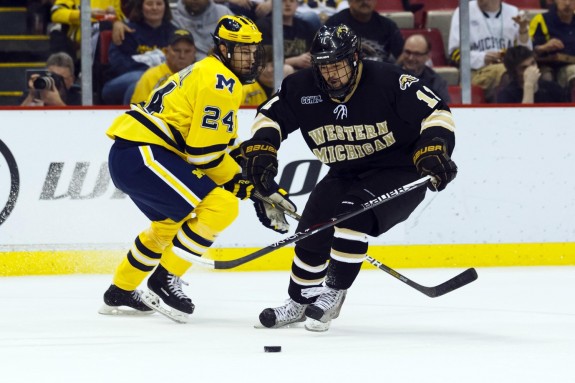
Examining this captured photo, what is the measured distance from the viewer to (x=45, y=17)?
279 inches

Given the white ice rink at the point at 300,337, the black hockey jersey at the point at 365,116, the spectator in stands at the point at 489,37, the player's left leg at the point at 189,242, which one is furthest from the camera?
the spectator in stands at the point at 489,37

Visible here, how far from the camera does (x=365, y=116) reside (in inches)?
170

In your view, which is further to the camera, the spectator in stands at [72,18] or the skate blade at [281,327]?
the spectator in stands at [72,18]

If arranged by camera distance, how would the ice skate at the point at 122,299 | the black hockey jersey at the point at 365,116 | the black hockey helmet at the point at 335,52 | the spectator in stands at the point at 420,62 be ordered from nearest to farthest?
the black hockey helmet at the point at 335,52 → the black hockey jersey at the point at 365,116 → the ice skate at the point at 122,299 → the spectator in stands at the point at 420,62

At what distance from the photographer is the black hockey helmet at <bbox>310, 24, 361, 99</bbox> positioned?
164 inches

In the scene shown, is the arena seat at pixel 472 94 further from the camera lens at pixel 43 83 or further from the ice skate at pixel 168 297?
the ice skate at pixel 168 297

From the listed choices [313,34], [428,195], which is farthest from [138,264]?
[313,34]

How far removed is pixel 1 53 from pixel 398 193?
345 cm

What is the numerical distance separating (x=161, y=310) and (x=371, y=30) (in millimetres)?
2903

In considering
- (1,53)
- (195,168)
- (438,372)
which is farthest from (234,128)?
(1,53)

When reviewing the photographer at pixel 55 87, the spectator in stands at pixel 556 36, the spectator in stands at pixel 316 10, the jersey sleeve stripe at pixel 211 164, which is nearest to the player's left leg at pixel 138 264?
the jersey sleeve stripe at pixel 211 164

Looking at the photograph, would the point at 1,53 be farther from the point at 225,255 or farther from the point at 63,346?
the point at 63,346

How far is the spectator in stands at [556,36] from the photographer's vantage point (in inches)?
283

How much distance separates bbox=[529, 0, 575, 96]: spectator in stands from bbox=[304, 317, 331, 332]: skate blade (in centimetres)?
331
